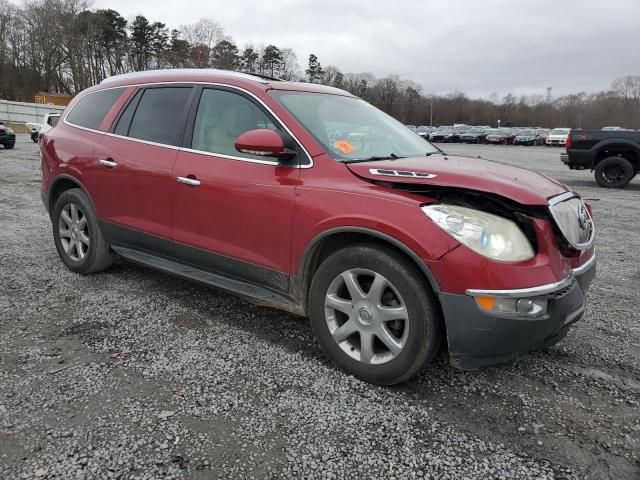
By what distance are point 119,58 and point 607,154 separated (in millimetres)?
78380

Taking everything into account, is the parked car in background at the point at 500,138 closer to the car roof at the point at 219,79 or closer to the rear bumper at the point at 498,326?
the car roof at the point at 219,79

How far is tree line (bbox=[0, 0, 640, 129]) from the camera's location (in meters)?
64.6

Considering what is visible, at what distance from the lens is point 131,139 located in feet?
13.3

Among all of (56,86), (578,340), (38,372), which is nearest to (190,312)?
(38,372)

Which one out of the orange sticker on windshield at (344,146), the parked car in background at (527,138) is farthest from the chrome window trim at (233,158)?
the parked car in background at (527,138)

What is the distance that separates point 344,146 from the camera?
323 cm

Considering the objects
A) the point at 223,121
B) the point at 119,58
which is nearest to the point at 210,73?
the point at 223,121


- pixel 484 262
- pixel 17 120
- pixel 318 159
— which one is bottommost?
pixel 484 262

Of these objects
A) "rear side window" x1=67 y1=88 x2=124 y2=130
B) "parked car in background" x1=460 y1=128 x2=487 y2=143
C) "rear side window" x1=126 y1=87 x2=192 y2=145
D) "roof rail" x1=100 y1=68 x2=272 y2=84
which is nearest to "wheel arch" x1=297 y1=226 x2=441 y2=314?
"roof rail" x1=100 y1=68 x2=272 y2=84

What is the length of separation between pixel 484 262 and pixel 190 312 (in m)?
2.36

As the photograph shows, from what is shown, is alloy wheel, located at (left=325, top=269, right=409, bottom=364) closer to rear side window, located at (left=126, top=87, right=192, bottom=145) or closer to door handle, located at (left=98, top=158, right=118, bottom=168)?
rear side window, located at (left=126, top=87, right=192, bottom=145)

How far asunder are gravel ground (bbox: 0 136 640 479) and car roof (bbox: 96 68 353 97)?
5.69 ft

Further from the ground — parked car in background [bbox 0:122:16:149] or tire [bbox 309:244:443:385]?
parked car in background [bbox 0:122:16:149]

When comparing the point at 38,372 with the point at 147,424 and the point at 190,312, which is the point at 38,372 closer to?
the point at 147,424
